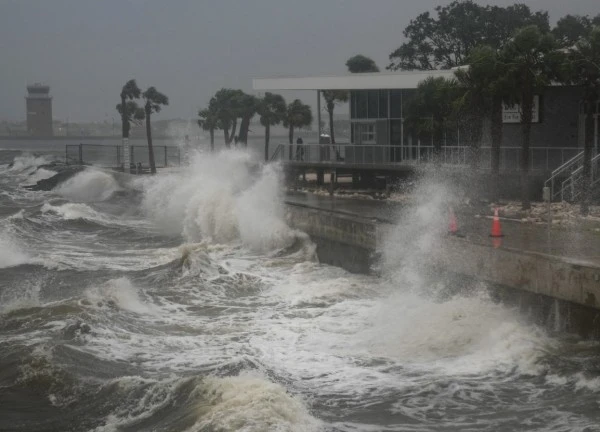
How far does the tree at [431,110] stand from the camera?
28.1m

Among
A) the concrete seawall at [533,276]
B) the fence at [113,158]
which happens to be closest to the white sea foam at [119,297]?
the concrete seawall at [533,276]

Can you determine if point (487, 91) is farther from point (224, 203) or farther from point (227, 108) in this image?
point (227, 108)

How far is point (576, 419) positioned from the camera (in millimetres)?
9461

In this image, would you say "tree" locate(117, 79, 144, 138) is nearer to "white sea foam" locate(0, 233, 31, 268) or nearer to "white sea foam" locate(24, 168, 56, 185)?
"white sea foam" locate(24, 168, 56, 185)

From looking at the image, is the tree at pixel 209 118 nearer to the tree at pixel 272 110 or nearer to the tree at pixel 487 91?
the tree at pixel 272 110

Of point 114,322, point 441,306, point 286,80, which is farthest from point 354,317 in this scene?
point 286,80

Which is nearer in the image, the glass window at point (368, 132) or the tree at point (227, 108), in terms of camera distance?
the glass window at point (368, 132)

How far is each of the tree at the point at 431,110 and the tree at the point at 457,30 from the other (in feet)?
96.9

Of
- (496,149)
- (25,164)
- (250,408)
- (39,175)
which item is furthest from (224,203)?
(25,164)

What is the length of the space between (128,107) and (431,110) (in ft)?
129

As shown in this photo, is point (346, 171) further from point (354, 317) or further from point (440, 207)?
point (354, 317)

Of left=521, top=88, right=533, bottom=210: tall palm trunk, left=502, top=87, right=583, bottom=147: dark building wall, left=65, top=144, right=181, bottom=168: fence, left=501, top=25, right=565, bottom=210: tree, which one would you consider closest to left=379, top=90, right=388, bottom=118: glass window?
left=502, top=87, right=583, bottom=147: dark building wall

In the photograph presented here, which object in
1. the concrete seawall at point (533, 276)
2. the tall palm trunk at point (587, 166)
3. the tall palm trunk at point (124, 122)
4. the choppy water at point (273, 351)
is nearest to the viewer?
the choppy water at point (273, 351)

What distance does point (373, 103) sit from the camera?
34281mm
